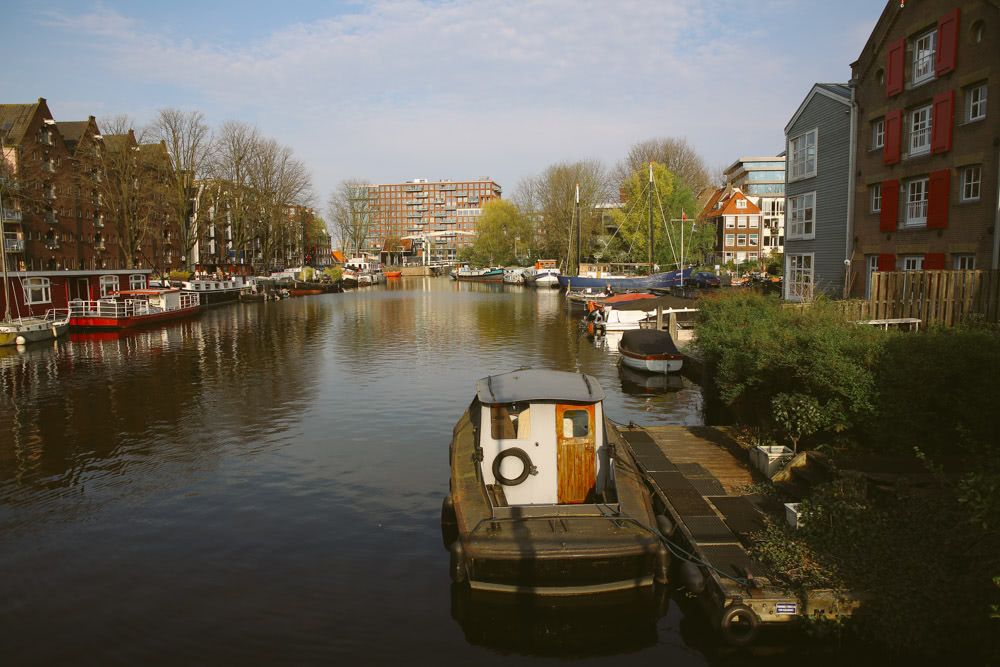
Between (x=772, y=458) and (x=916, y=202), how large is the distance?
828 inches

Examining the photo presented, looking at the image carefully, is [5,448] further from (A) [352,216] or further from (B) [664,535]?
(A) [352,216]

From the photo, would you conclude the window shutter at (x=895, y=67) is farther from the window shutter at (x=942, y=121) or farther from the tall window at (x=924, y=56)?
the window shutter at (x=942, y=121)

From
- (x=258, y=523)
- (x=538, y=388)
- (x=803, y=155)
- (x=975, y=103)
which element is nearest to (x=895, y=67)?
(x=975, y=103)

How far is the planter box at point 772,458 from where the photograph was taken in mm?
14086

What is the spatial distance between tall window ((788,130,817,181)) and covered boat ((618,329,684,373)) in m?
13.4

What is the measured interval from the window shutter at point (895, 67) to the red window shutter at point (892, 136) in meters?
0.96

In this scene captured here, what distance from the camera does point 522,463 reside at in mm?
12445

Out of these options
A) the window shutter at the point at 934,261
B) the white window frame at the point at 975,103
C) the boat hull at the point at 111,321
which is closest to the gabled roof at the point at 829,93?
the white window frame at the point at 975,103

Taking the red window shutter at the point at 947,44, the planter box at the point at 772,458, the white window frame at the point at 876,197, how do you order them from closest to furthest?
the planter box at the point at 772,458
the red window shutter at the point at 947,44
the white window frame at the point at 876,197

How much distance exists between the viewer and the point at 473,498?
11.8 metres

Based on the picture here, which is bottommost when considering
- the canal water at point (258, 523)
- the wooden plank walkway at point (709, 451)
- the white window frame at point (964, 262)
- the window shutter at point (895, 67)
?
the canal water at point (258, 523)

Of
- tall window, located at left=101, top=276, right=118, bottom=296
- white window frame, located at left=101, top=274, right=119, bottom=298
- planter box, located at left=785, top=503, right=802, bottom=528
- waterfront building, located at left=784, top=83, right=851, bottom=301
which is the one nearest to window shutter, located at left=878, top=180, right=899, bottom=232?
waterfront building, located at left=784, top=83, right=851, bottom=301

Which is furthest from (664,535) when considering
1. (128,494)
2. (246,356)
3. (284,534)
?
(246,356)

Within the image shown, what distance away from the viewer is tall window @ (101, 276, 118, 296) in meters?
53.1
